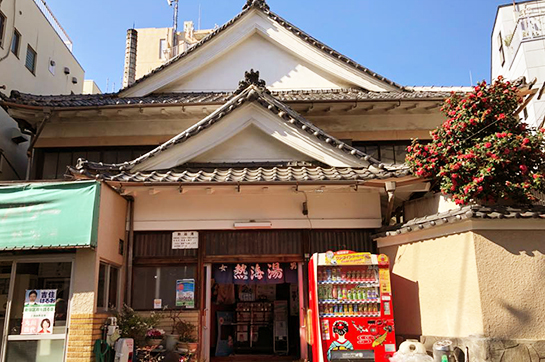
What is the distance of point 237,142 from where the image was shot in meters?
11.1

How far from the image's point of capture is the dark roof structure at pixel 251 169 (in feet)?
30.8

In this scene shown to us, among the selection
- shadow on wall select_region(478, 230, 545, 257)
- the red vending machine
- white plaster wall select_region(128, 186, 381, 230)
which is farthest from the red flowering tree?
the red vending machine

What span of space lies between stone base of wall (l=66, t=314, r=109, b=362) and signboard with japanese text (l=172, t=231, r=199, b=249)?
2.48 m

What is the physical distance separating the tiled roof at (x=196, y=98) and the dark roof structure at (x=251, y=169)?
163cm

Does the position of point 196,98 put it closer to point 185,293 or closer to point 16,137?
point 185,293

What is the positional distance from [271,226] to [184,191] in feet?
7.09

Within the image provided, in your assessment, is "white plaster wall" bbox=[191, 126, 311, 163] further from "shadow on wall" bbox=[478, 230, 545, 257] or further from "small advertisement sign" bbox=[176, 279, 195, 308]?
"shadow on wall" bbox=[478, 230, 545, 257]

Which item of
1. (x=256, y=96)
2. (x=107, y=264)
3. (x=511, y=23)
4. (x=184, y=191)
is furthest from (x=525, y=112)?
(x=107, y=264)

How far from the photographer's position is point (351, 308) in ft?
29.8

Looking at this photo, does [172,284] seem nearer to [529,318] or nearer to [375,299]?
[375,299]

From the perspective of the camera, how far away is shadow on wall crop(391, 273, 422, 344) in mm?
9118

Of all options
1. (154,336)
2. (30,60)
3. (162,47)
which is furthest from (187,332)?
(162,47)

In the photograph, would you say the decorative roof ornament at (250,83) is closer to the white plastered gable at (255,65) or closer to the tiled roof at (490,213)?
the white plastered gable at (255,65)

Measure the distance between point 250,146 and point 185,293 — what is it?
3.85 m
